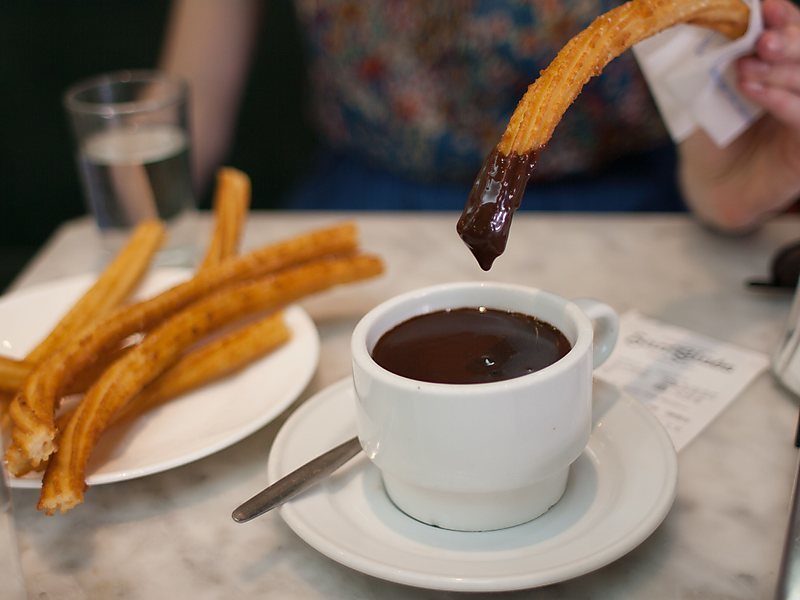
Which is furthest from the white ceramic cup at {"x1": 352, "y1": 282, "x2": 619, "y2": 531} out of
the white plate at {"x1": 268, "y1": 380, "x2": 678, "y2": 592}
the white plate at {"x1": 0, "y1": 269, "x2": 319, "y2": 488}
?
the white plate at {"x1": 0, "y1": 269, "x2": 319, "y2": 488}

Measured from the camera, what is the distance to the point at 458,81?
1.40 meters

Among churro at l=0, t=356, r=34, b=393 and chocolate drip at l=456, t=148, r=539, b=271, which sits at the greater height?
chocolate drip at l=456, t=148, r=539, b=271

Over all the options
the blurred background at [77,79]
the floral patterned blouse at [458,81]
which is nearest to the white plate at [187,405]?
the floral patterned blouse at [458,81]

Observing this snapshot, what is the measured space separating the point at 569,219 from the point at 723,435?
527mm

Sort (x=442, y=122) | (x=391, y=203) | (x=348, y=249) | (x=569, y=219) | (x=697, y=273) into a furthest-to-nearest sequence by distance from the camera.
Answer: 1. (x=391, y=203)
2. (x=442, y=122)
3. (x=569, y=219)
4. (x=697, y=273)
5. (x=348, y=249)

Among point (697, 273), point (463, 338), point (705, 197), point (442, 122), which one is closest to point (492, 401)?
point (463, 338)

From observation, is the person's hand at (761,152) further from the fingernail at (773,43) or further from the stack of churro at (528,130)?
the stack of churro at (528,130)

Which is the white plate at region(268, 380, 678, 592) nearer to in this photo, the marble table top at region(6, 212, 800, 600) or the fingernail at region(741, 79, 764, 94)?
the marble table top at region(6, 212, 800, 600)

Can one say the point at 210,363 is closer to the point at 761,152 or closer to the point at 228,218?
the point at 228,218

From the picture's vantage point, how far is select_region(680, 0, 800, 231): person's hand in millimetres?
826

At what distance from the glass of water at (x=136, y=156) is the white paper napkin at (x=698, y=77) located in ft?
1.97

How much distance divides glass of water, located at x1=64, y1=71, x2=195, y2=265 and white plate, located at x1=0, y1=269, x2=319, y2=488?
0.22 m

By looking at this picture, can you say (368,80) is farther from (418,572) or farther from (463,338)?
(418,572)

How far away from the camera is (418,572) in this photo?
19.3 inches
